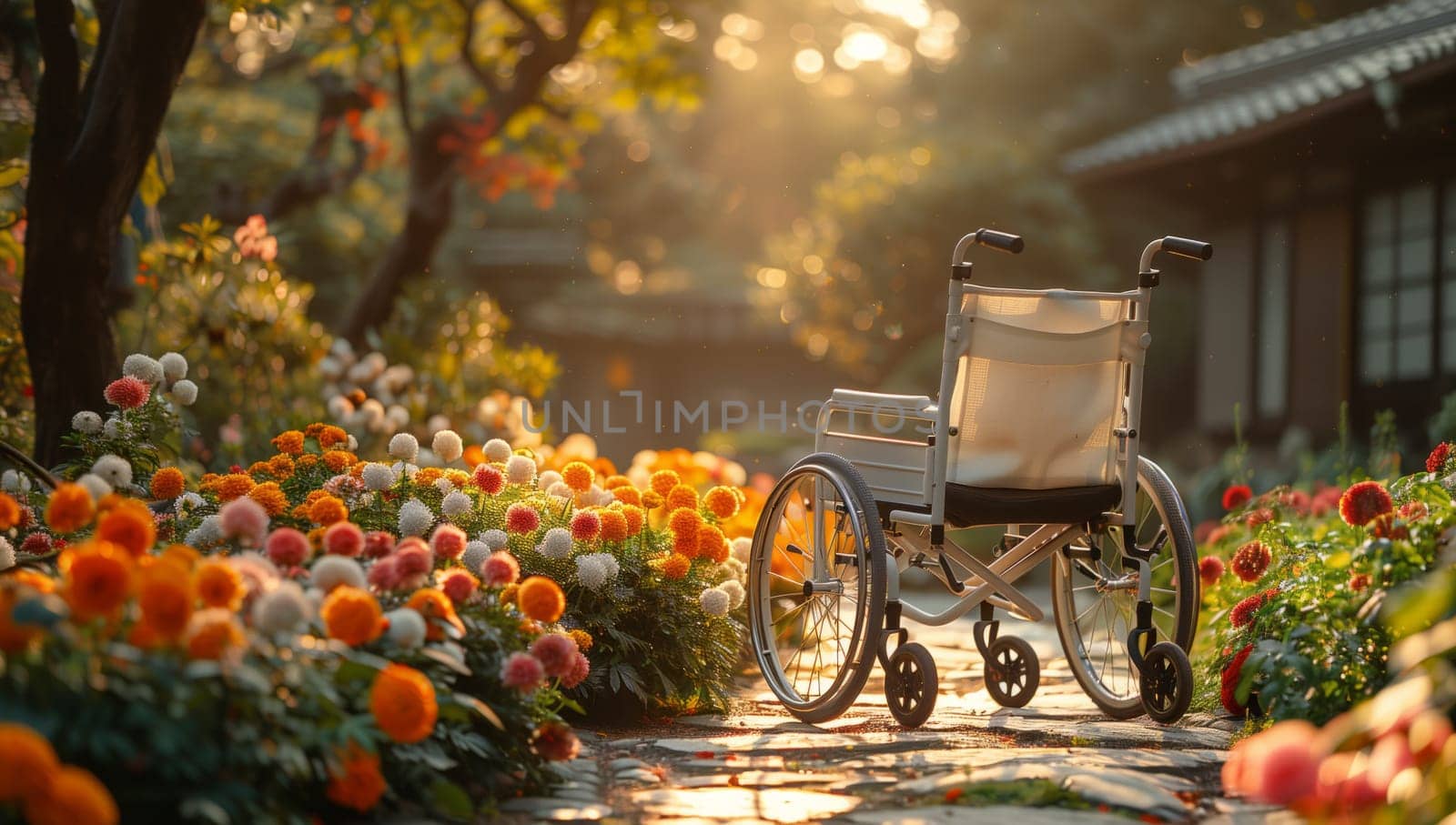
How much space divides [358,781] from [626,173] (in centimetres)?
1782

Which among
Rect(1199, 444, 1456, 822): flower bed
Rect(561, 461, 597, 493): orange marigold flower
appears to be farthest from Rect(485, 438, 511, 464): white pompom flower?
Rect(1199, 444, 1456, 822): flower bed

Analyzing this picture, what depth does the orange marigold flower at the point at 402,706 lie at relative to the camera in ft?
5.80

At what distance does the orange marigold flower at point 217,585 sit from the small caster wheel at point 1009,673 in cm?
208

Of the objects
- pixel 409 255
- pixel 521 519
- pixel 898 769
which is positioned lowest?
pixel 898 769

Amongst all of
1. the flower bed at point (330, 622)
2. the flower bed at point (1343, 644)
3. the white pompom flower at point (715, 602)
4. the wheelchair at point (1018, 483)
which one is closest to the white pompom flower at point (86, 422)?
the flower bed at point (330, 622)

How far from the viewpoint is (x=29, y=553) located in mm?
2773

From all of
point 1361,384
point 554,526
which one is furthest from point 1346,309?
point 554,526

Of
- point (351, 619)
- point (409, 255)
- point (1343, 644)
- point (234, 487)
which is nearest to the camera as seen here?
point (351, 619)

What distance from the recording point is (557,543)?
2.91m

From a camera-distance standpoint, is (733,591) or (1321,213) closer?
(733,591)

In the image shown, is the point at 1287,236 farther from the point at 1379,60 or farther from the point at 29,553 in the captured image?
the point at 29,553

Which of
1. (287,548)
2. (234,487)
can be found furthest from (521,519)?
(287,548)

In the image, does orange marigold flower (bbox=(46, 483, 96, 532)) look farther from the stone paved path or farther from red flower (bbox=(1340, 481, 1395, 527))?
red flower (bbox=(1340, 481, 1395, 527))

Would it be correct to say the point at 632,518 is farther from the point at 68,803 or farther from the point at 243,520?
the point at 68,803
